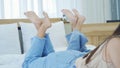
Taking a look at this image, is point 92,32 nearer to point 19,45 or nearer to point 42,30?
point 19,45

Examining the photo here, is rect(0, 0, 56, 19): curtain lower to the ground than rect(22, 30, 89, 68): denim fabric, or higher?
higher

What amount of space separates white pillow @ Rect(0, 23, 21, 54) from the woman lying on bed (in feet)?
2.39

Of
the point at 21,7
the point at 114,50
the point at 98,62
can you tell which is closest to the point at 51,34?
the point at 21,7

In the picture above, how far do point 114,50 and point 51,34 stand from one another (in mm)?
1945

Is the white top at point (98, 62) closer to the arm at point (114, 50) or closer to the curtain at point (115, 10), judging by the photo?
the arm at point (114, 50)

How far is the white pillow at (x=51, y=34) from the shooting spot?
9.45 feet

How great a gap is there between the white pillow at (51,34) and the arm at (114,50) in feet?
5.70

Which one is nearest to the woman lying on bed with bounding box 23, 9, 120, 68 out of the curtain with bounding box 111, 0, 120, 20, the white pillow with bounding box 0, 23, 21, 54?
the white pillow with bounding box 0, 23, 21, 54

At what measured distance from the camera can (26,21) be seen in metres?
3.24

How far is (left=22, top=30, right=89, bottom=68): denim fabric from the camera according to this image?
5.31 feet

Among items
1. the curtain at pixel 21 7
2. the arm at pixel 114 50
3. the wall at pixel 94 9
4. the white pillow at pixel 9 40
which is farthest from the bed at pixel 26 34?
the arm at pixel 114 50

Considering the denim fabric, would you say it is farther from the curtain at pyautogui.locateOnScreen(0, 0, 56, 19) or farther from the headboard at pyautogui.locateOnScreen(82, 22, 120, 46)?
the curtain at pyautogui.locateOnScreen(0, 0, 56, 19)

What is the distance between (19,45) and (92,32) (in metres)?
1.22

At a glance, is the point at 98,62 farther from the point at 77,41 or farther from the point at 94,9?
the point at 94,9
